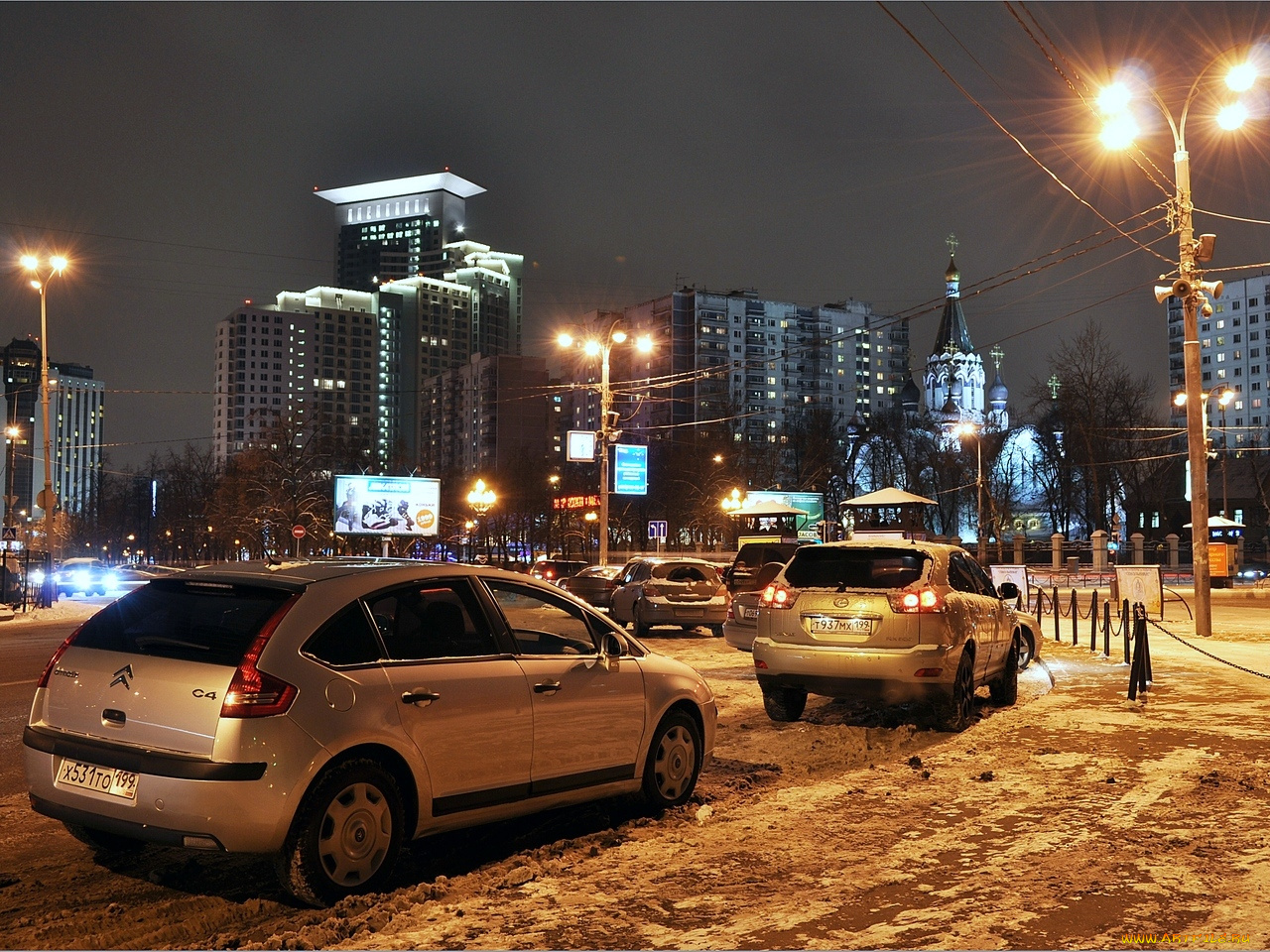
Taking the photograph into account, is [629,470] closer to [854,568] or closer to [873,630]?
[854,568]

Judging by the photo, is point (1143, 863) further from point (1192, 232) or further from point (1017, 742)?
point (1192, 232)

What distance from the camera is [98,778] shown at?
504cm

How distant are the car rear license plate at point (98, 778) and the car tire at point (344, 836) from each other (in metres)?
0.75

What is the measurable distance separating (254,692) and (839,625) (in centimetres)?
637

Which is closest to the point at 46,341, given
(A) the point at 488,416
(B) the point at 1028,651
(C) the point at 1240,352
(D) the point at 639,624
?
(D) the point at 639,624

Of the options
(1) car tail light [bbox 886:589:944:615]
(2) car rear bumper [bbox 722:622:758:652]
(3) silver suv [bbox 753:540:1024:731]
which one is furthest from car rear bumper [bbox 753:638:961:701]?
(2) car rear bumper [bbox 722:622:758:652]

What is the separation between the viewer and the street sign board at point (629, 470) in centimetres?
4103

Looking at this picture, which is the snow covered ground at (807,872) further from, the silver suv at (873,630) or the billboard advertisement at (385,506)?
the billboard advertisement at (385,506)

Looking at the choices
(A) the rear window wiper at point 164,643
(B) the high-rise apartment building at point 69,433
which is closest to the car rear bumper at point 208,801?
(A) the rear window wiper at point 164,643

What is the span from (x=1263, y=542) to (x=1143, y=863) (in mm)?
87182

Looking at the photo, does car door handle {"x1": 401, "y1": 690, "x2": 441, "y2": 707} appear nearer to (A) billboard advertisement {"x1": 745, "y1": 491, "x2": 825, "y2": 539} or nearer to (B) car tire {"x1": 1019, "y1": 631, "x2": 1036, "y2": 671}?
(B) car tire {"x1": 1019, "y1": 631, "x2": 1036, "y2": 671}

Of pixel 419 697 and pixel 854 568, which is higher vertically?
pixel 854 568

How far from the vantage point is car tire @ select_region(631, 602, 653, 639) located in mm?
22031

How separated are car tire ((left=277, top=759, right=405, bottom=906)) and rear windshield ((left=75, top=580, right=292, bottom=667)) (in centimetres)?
73
